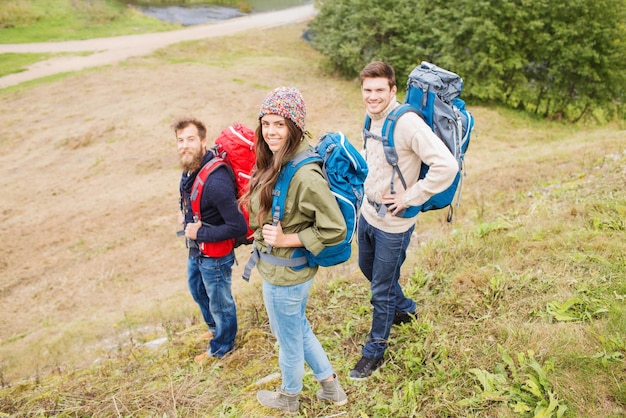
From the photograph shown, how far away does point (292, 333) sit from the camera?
8.61ft

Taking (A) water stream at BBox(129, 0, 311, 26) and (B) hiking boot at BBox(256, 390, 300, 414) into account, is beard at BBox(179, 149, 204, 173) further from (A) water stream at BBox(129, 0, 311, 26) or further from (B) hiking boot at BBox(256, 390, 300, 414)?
(A) water stream at BBox(129, 0, 311, 26)

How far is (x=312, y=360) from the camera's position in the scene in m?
2.82

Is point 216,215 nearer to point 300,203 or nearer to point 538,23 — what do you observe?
point 300,203

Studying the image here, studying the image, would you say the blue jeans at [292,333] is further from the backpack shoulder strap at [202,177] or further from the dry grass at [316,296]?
the backpack shoulder strap at [202,177]

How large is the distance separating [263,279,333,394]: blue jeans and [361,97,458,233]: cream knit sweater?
2.54ft

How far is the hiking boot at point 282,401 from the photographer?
291cm

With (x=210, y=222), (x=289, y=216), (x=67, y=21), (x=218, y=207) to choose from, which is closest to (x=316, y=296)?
(x=210, y=222)

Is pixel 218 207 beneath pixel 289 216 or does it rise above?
beneath

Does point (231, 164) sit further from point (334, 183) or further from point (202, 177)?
point (334, 183)

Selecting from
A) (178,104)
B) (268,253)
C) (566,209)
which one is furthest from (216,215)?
(178,104)

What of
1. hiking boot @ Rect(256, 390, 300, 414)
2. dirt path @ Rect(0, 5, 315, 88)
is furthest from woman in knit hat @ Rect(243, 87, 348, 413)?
dirt path @ Rect(0, 5, 315, 88)

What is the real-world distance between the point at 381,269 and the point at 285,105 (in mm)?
1374

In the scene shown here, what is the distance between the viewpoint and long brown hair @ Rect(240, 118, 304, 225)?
2293 mm

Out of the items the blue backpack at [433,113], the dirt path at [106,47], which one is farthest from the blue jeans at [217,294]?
the dirt path at [106,47]
